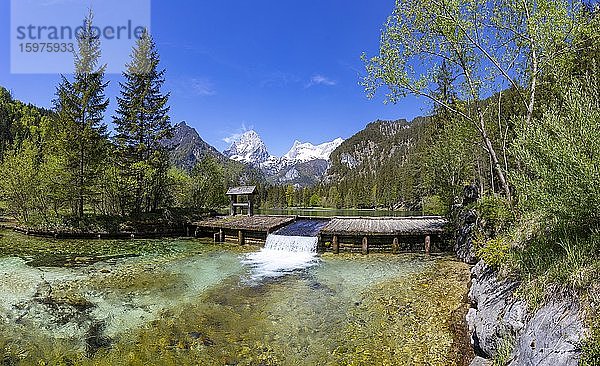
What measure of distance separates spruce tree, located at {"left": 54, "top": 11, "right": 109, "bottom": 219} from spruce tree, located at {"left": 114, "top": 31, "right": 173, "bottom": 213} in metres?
1.60

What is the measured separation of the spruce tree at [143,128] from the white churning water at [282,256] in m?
12.0

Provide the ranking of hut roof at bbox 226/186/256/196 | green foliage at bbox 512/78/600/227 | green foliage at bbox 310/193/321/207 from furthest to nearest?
green foliage at bbox 310/193/321/207 < hut roof at bbox 226/186/256/196 < green foliage at bbox 512/78/600/227

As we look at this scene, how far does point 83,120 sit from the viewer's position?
24.8 meters

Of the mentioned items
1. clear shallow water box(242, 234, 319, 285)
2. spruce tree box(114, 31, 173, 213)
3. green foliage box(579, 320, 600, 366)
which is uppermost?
spruce tree box(114, 31, 173, 213)

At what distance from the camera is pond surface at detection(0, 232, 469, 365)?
686 centimetres

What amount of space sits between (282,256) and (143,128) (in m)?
16.9

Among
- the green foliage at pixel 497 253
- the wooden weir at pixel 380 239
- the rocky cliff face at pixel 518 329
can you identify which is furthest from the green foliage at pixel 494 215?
the wooden weir at pixel 380 239

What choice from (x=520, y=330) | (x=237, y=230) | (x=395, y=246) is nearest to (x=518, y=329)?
(x=520, y=330)

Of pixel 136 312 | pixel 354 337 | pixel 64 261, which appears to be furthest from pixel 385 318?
pixel 64 261

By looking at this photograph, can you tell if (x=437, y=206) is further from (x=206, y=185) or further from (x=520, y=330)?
(x=520, y=330)

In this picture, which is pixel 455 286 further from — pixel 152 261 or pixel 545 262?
pixel 152 261

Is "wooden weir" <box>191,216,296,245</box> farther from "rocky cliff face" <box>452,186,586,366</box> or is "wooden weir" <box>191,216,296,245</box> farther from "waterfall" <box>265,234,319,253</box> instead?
"rocky cliff face" <box>452,186,586,366</box>

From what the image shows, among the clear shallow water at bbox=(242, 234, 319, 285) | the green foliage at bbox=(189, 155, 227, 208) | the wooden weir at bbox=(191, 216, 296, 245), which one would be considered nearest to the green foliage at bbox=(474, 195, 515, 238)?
the clear shallow water at bbox=(242, 234, 319, 285)

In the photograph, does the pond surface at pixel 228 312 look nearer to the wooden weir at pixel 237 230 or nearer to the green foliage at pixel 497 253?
the green foliage at pixel 497 253
